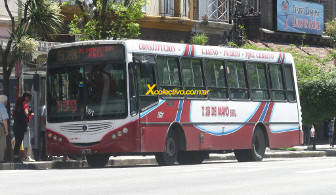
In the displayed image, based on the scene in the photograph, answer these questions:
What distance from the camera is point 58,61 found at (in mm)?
21609

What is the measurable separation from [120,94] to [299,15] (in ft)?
99.6

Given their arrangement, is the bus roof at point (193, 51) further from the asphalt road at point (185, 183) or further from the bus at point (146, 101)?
the asphalt road at point (185, 183)

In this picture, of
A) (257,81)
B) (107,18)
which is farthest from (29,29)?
(257,81)

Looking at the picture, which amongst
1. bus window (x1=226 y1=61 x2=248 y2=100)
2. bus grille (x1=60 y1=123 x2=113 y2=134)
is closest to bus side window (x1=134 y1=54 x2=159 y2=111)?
bus grille (x1=60 y1=123 x2=113 y2=134)

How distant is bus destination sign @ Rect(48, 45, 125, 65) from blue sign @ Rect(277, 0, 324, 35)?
1086 inches

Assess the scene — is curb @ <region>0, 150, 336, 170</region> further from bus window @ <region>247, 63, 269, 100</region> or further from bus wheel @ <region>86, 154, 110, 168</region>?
bus window @ <region>247, 63, 269, 100</region>

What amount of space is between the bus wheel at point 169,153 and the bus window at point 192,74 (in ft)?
4.43

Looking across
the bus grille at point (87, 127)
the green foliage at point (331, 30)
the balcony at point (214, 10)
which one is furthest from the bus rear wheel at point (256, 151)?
the green foliage at point (331, 30)

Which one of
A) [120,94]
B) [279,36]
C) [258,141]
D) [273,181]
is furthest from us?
[279,36]

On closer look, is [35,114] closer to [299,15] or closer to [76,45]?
[76,45]

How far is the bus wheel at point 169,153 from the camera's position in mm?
21609

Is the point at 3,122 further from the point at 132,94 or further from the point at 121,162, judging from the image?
the point at 121,162

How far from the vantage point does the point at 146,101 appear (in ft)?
68.8

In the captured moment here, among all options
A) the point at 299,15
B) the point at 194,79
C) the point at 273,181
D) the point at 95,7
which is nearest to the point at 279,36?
the point at 299,15
